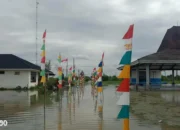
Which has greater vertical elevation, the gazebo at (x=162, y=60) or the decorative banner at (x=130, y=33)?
the gazebo at (x=162, y=60)

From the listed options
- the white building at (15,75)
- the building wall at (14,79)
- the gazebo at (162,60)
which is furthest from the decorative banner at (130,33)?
the building wall at (14,79)

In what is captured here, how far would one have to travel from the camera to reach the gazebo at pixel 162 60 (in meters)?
28.9

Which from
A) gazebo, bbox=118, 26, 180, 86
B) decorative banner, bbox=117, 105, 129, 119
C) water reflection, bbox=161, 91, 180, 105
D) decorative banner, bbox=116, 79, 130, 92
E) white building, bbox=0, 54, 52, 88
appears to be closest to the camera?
decorative banner, bbox=116, 79, 130, 92

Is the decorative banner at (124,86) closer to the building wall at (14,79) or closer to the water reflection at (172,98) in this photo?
the water reflection at (172,98)

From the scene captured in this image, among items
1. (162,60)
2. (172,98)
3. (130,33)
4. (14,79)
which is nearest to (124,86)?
(130,33)

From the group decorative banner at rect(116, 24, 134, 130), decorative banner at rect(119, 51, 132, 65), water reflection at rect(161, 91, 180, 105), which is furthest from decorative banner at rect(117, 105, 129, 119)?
water reflection at rect(161, 91, 180, 105)

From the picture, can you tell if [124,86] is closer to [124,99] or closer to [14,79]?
[124,99]

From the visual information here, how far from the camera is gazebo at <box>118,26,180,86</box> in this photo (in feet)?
94.7

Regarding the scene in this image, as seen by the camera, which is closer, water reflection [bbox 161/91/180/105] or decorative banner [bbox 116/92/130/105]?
decorative banner [bbox 116/92/130/105]

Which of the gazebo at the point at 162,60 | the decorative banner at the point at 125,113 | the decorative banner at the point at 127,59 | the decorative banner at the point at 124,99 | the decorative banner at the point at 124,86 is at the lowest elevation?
the decorative banner at the point at 125,113

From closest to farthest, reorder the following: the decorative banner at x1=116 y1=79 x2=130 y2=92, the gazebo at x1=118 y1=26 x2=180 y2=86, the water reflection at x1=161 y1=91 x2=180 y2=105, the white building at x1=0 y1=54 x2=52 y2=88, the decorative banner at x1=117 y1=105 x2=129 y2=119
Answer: the decorative banner at x1=116 y1=79 x2=130 y2=92 → the decorative banner at x1=117 y1=105 x2=129 y2=119 → the water reflection at x1=161 y1=91 x2=180 y2=105 → the gazebo at x1=118 y1=26 x2=180 y2=86 → the white building at x1=0 y1=54 x2=52 y2=88

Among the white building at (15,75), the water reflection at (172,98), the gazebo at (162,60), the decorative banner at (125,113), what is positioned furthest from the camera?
the white building at (15,75)

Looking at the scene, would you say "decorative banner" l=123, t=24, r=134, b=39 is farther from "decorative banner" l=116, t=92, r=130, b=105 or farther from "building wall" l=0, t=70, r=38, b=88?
"building wall" l=0, t=70, r=38, b=88

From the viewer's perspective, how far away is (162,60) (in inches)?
1131
